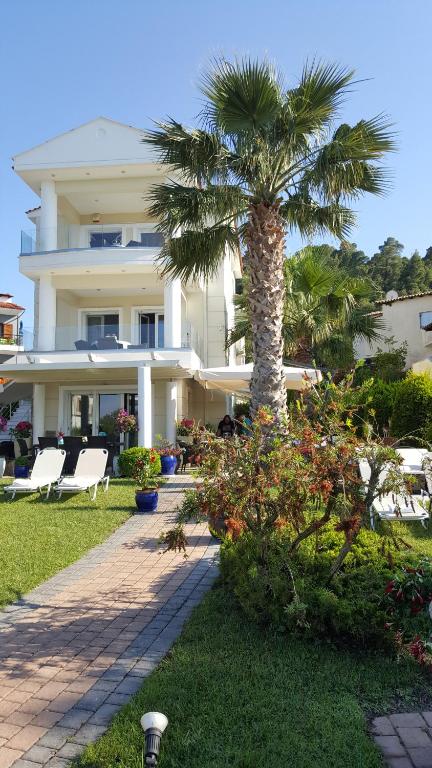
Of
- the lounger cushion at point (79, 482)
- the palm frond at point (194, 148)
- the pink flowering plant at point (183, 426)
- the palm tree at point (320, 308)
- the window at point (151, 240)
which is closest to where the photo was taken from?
the palm frond at point (194, 148)

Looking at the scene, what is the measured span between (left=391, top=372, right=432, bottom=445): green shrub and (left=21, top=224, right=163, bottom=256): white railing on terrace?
36.0 ft

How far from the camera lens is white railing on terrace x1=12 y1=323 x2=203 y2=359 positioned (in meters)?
20.2

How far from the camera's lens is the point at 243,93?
847 cm

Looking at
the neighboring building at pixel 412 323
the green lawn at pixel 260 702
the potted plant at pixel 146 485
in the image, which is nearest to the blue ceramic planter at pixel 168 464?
the potted plant at pixel 146 485

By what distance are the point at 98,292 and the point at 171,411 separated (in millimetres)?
6737

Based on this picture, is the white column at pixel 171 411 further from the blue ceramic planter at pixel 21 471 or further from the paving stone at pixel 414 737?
the paving stone at pixel 414 737

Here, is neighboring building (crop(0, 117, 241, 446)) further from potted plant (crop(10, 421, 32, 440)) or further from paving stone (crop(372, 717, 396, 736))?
paving stone (crop(372, 717, 396, 736))

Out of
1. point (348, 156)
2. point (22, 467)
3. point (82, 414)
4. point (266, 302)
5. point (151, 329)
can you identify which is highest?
point (348, 156)

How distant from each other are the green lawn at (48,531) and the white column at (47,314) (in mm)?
8811

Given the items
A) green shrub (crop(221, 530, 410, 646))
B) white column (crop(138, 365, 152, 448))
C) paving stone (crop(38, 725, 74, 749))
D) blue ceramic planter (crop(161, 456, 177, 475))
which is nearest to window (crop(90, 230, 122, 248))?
white column (crop(138, 365, 152, 448))

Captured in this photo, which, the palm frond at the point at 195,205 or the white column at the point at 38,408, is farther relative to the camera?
the white column at the point at 38,408

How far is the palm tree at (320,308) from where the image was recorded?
19125mm

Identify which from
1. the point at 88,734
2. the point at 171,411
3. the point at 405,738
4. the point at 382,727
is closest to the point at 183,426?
the point at 171,411

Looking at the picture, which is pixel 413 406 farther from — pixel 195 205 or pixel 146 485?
pixel 195 205
